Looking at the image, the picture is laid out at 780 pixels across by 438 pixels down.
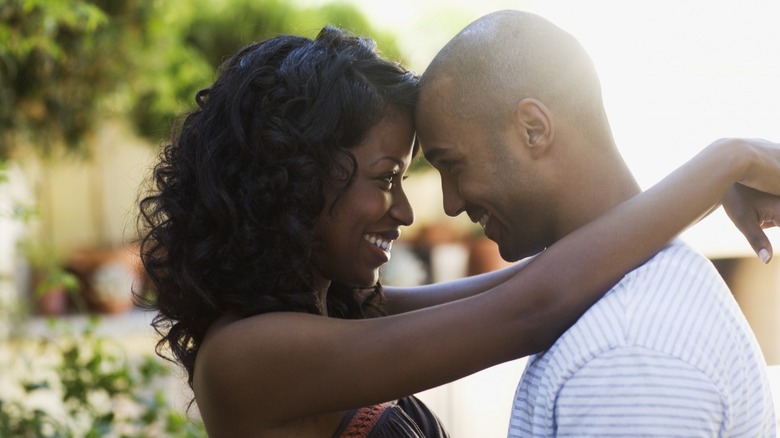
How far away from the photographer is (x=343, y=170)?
6.84 feet

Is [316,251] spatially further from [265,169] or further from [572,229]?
[572,229]

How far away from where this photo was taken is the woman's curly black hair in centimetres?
206

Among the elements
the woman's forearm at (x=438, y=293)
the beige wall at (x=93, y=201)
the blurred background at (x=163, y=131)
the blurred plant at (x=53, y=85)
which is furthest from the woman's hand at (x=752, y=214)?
the beige wall at (x=93, y=201)

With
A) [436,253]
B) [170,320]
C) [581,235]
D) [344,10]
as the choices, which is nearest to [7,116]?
[170,320]

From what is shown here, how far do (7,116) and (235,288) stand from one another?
3.49 m

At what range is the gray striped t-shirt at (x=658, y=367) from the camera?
1.65 metres

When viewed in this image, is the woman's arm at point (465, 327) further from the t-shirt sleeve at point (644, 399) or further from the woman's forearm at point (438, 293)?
the woman's forearm at point (438, 293)

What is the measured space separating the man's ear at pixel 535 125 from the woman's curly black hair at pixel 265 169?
0.96 ft

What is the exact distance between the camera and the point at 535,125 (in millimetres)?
2008

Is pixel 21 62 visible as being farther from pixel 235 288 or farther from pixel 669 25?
pixel 669 25

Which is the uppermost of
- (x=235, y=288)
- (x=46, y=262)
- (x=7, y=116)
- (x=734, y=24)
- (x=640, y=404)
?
(x=734, y=24)

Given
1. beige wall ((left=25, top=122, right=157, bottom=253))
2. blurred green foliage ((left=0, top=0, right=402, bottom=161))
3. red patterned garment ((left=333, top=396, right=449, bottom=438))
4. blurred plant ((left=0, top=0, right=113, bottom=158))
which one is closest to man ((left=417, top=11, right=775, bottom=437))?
red patterned garment ((left=333, top=396, right=449, bottom=438))

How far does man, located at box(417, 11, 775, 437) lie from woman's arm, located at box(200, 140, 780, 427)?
60mm

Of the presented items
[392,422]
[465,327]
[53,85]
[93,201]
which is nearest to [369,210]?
[465,327]
